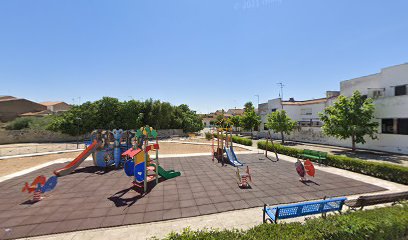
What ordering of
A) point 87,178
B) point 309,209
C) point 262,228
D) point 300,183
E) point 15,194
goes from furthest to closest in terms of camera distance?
point 87,178, point 300,183, point 15,194, point 309,209, point 262,228

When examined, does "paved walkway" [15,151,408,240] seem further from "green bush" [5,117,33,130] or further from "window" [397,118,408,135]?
"green bush" [5,117,33,130]

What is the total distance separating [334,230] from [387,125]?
2530 centimetres

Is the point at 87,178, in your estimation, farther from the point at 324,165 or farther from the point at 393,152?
the point at 393,152

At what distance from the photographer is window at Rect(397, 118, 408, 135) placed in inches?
772

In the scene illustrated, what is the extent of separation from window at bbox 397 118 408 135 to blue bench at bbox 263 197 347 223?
21.1 metres

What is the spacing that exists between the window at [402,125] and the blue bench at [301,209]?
69.3 ft

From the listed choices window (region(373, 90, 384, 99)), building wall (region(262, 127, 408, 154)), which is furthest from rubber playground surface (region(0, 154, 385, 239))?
window (region(373, 90, 384, 99))

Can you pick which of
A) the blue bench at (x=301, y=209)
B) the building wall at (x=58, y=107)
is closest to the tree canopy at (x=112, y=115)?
the blue bench at (x=301, y=209)

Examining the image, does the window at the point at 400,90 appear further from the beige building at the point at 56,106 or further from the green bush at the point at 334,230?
the beige building at the point at 56,106

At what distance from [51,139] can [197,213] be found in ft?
133

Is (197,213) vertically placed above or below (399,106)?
below

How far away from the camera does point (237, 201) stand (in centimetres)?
824

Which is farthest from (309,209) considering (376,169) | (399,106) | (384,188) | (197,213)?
(399,106)

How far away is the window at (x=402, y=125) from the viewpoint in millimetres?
19614
